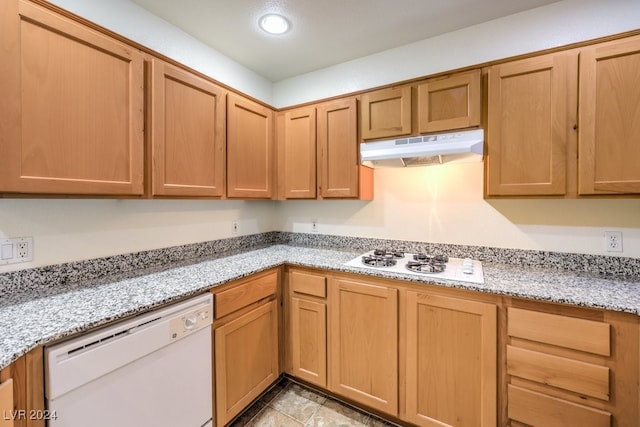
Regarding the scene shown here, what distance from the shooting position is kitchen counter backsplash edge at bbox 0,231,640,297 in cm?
134

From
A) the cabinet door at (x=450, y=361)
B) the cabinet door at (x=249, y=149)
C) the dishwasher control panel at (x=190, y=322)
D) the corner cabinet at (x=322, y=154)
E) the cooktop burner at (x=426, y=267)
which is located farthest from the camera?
the corner cabinet at (x=322, y=154)

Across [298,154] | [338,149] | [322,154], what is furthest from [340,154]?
[298,154]

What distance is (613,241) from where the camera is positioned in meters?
1.56

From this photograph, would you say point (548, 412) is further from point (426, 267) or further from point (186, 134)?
point (186, 134)

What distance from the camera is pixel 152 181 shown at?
4.83 feet

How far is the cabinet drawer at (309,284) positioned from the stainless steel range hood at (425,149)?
0.85 meters

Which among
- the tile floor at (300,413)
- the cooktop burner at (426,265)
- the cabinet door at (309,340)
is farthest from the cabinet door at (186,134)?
the tile floor at (300,413)

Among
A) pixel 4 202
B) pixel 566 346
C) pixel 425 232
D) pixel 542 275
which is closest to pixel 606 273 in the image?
pixel 542 275

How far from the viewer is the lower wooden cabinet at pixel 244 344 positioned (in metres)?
1.51

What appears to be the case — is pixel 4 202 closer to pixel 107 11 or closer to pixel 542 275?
pixel 107 11

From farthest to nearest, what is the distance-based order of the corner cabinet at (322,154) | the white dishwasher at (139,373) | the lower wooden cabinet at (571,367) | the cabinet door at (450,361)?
the corner cabinet at (322,154)
the cabinet door at (450,361)
the lower wooden cabinet at (571,367)
the white dishwasher at (139,373)

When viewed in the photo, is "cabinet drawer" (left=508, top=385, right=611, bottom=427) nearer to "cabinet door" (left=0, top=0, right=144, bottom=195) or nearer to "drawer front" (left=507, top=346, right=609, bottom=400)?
"drawer front" (left=507, top=346, right=609, bottom=400)

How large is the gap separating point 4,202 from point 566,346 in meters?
2.58

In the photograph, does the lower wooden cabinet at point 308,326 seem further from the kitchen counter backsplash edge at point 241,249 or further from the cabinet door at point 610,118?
the cabinet door at point 610,118
